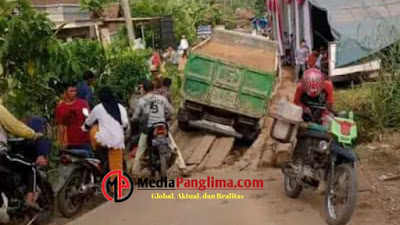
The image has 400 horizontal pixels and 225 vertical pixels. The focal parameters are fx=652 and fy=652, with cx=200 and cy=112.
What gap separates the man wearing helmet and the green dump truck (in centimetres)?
515

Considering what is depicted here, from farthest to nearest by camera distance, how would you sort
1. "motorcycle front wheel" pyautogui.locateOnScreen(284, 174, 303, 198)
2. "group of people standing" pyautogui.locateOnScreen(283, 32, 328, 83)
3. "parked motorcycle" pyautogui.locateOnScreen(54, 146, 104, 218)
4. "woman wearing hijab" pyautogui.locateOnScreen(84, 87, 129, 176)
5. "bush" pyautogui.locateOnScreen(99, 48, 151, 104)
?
"group of people standing" pyautogui.locateOnScreen(283, 32, 328, 83) → "bush" pyautogui.locateOnScreen(99, 48, 151, 104) → "woman wearing hijab" pyautogui.locateOnScreen(84, 87, 129, 176) → "motorcycle front wheel" pyautogui.locateOnScreen(284, 174, 303, 198) → "parked motorcycle" pyautogui.locateOnScreen(54, 146, 104, 218)

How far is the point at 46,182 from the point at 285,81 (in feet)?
49.6

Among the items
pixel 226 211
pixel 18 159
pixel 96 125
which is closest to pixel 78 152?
pixel 96 125

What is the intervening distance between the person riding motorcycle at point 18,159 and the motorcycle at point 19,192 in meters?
0.03

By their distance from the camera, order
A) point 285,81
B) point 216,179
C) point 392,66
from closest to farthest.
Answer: point 216,179, point 392,66, point 285,81

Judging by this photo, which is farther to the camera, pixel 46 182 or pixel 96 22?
pixel 96 22

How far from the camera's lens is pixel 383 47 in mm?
12203

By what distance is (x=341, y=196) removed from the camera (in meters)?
6.09

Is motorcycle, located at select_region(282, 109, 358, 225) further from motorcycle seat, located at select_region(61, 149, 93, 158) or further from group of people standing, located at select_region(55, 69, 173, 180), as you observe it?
motorcycle seat, located at select_region(61, 149, 93, 158)

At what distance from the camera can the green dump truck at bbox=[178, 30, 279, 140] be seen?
12461 millimetres

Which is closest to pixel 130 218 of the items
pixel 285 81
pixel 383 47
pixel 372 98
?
pixel 372 98

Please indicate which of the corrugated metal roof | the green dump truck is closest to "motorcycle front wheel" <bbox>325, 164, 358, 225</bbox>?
the green dump truck

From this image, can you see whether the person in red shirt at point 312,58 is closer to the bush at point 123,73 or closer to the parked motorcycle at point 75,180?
the bush at point 123,73

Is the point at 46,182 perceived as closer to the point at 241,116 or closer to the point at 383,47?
the point at 241,116
